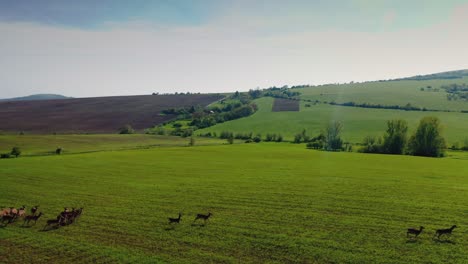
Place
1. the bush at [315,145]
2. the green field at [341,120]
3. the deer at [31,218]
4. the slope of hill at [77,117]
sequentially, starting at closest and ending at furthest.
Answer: the deer at [31,218], the bush at [315,145], the green field at [341,120], the slope of hill at [77,117]

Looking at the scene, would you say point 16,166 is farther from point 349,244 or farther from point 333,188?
point 349,244

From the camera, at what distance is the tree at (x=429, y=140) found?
9875 centimetres

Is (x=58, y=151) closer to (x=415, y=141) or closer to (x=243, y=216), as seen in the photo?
(x=243, y=216)

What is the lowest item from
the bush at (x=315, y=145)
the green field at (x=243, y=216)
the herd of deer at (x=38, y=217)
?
the bush at (x=315, y=145)

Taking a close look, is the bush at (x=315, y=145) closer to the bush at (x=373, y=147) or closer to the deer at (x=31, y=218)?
the bush at (x=373, y=147)

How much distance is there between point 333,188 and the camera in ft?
137

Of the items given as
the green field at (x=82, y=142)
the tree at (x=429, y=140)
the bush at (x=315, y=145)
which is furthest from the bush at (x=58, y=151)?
the tree at (x=429, y=140)

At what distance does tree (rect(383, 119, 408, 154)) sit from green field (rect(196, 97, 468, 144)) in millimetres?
19515

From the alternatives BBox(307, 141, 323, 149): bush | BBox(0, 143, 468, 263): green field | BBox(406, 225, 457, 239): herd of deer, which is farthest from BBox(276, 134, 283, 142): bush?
BBox(406, 225, 457, 239): herd of deer

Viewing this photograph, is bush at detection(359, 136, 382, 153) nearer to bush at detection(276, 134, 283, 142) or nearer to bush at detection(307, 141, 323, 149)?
bush at detection(307, 141, 323, 149)

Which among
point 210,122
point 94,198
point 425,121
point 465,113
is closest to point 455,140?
point 425,121

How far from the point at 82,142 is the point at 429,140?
10467cm

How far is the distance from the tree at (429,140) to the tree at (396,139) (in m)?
3.51

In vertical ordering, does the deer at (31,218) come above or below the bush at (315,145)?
above
